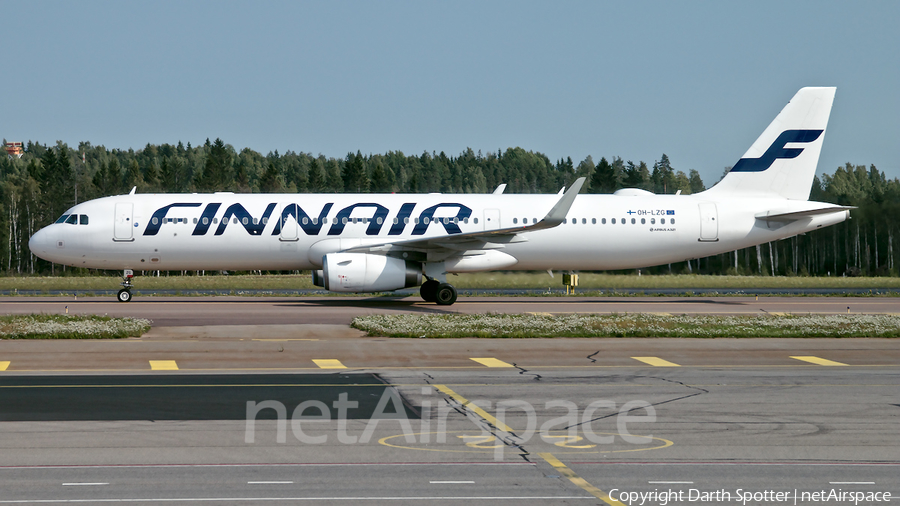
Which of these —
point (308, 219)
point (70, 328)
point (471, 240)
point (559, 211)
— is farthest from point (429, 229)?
point (70, 328)

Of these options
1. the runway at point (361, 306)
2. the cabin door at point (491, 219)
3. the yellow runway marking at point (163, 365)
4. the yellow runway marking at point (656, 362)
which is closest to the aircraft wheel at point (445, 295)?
the runway at point (361, 306)

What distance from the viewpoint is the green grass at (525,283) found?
36.2 metres

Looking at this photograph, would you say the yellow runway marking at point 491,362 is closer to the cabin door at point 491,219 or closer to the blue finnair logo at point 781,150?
the cabin door at point 491,219

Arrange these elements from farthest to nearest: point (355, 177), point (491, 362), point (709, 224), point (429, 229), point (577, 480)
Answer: point (355, 177) < point (709, 224) < point (429, 229) < point (491, 362) < point (577, 480)

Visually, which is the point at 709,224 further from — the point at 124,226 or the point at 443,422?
the point at 443,422

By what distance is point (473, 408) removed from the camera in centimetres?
1180

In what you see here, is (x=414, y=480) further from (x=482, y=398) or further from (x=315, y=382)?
(x=315, y=382)

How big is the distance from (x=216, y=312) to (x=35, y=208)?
223ft

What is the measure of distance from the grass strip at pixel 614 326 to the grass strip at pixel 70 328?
5.81 meters

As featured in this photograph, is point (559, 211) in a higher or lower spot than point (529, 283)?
higher

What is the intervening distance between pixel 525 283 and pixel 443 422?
25142 millimetres

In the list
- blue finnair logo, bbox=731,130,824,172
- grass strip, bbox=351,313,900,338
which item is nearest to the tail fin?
blue finnair logo, bbox=731,130,824,172

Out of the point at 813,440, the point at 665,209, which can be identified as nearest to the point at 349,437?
the point at 813,440

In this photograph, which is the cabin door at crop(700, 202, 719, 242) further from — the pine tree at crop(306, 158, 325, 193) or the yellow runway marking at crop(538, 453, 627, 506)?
the pine tree at crop(306, 158, 325, 193)
